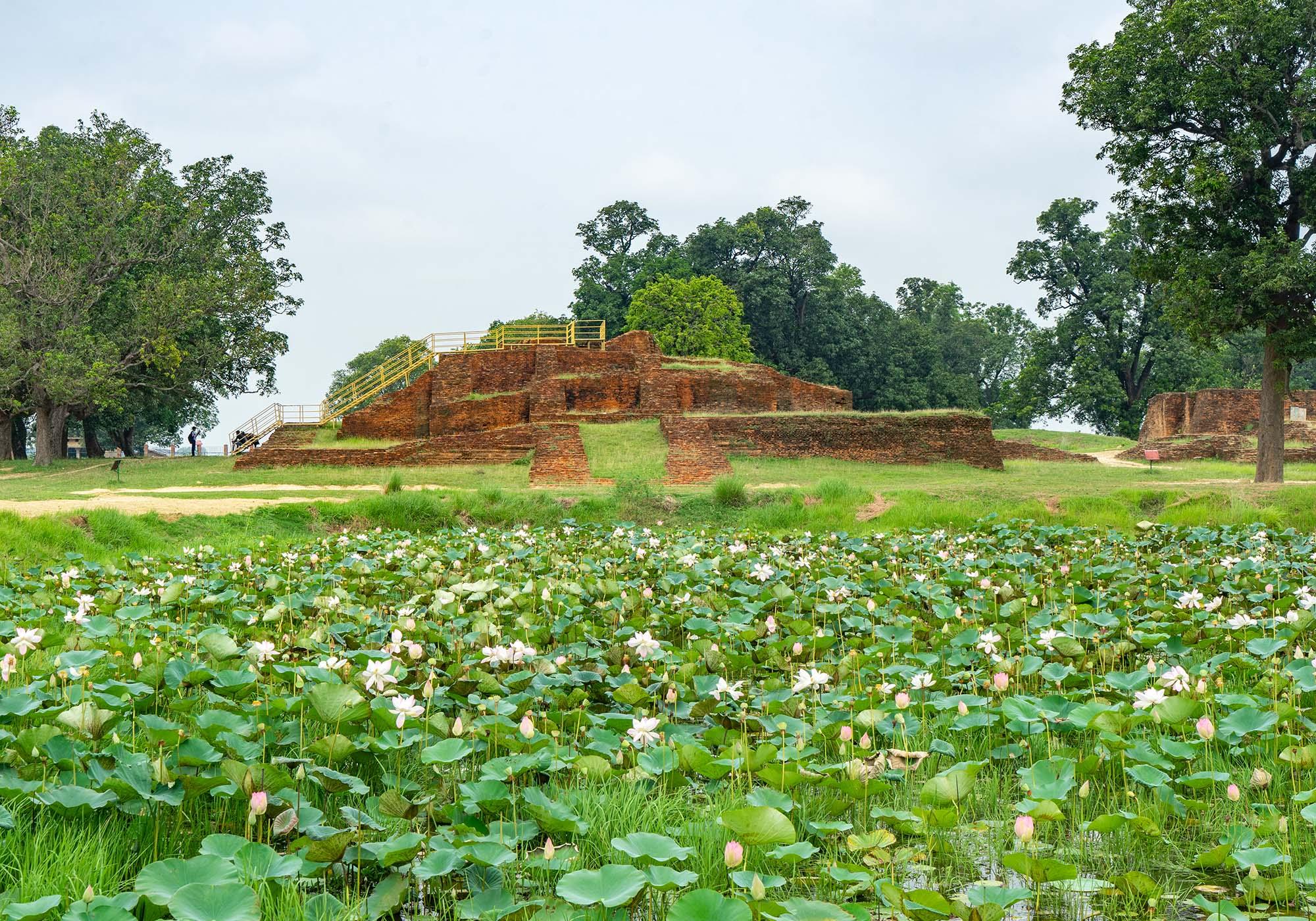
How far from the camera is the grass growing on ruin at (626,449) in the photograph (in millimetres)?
18016

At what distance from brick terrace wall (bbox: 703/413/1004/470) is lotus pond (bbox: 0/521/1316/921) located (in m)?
16.7

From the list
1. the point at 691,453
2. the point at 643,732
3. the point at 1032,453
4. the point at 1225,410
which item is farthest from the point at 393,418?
the point at 643,732

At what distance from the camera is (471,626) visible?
13.1 feet

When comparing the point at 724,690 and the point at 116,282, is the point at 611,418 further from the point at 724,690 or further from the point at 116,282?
the point at 724,690

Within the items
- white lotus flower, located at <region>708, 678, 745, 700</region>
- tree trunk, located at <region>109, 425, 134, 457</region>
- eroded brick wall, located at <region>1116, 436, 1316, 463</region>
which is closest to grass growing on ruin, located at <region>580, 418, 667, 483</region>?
eroded brick wall, located at <region>1116, 436, 1316, 463</region>

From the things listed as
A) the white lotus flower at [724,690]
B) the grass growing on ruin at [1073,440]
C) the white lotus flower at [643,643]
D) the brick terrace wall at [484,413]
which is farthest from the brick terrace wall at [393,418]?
the white lotus flower at [724,690]

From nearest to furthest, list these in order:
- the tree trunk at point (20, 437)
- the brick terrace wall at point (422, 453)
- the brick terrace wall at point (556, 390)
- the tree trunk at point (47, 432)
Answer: the brick terrace wall at point (422, 453)
the tree trunk at point (47, 432)
the brick terrace wall at point (556, 390)
the tree trunk at point (20, 437)

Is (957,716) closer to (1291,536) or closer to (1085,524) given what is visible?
(1291,536)

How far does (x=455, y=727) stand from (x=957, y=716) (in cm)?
145

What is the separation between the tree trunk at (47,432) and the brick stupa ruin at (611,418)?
5.07 metres

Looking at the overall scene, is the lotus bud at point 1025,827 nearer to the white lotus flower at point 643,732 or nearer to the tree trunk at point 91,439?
the white lotus flower at point 643,732

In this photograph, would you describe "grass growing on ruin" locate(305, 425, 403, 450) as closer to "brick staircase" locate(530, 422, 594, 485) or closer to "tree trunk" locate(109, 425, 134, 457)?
"brick staircase" locate(530, 422, 594, 485)

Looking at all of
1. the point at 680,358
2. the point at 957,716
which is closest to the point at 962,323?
the point at 680,358

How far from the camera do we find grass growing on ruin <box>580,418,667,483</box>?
18016mm
